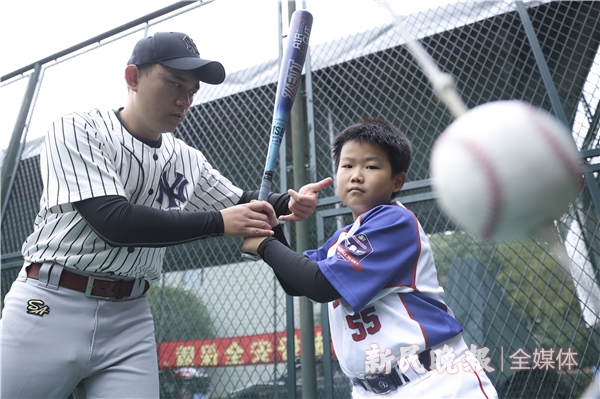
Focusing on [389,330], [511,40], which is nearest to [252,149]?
[511,40]

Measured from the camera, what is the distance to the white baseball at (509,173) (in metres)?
1.20

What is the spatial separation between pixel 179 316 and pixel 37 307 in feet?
6.87

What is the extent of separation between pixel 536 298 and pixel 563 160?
7.37ft

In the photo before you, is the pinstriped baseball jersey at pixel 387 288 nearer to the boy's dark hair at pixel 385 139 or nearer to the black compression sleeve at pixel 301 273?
the black compression sleeve at pixel 301 273

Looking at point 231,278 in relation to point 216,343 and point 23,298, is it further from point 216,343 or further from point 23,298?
point 23,298

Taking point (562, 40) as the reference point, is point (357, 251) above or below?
below

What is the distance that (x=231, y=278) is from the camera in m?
3.87

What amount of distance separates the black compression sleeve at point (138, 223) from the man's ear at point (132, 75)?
1.87 feet

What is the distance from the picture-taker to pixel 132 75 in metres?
2.18

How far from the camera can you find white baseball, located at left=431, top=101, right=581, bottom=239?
3.93ft

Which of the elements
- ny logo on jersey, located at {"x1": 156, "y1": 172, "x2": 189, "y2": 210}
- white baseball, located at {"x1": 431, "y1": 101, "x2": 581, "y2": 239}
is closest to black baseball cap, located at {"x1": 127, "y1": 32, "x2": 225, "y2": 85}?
ny logo on jersey, located at {"x1": 156, "y1": 172, "x2": 189, "y2": 210}

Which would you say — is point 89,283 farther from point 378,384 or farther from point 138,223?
point 378,384

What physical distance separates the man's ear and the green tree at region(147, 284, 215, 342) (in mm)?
2160

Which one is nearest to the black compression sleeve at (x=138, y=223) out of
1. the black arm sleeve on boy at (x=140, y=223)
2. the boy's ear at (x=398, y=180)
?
the black arm sleeve on boy at (x=140, y=223)
